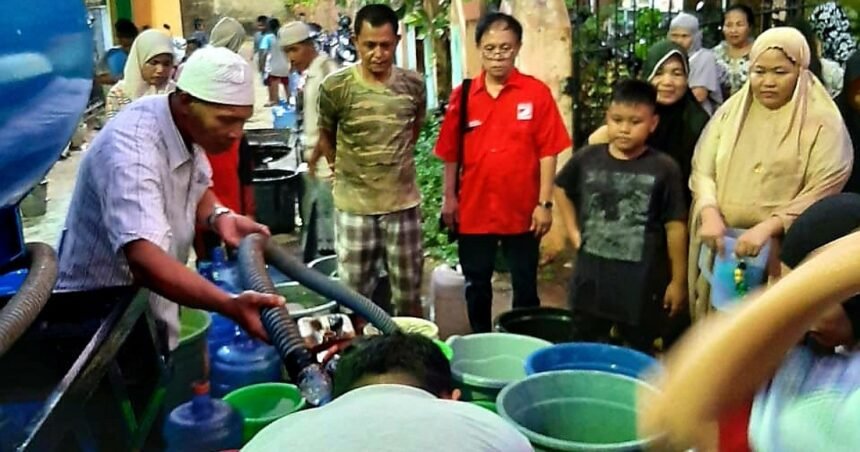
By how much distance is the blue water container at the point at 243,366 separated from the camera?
3.60 meters

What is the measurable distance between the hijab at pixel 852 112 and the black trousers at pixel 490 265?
1394 mm

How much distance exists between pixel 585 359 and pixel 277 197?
14.2 ft

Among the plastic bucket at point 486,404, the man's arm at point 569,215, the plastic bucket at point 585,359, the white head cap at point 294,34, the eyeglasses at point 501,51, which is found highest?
the white head cap at point 294,34

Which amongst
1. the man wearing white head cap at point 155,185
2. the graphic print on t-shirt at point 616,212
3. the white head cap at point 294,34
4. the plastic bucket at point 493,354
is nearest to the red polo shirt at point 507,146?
the graphic print on t-shirt at point 616,212

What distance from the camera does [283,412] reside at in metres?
3.06

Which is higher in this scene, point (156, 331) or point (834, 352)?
point (834, 352)

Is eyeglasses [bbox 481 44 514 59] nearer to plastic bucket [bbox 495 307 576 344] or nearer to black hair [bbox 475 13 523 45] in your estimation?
black hair [bbox 475 13 523 45]

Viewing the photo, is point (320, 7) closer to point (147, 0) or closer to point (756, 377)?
point (147, 0)

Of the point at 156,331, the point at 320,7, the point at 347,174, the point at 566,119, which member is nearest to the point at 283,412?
the point at 156,331

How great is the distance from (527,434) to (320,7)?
19.8 meters

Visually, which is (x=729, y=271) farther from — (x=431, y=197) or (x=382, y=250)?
(x=431, y=197)

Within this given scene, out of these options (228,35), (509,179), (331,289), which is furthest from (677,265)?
(228,35)

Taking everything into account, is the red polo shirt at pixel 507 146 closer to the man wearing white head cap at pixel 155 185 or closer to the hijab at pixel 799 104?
the hijab at pixel 799 104

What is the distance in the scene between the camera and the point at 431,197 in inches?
316
